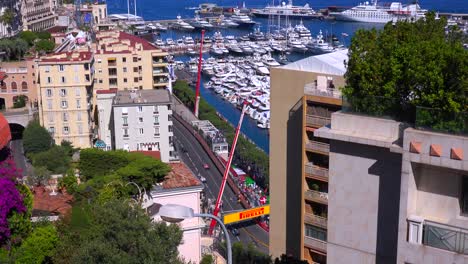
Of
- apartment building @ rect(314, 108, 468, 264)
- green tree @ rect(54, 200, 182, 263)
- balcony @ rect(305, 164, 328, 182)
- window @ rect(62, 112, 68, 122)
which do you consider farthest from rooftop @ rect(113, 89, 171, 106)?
apartment building @ rect(314, 108, 468, 264)

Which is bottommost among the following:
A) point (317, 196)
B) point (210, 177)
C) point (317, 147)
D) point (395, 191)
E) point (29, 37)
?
point (210, 177)

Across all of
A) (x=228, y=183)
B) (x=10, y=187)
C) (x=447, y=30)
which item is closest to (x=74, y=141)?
(x=228, y=183)

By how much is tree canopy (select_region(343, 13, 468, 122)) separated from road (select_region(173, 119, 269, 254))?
12.7m

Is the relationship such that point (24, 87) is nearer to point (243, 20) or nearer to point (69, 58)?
point (69, 58)

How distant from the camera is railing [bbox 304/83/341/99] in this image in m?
10.3

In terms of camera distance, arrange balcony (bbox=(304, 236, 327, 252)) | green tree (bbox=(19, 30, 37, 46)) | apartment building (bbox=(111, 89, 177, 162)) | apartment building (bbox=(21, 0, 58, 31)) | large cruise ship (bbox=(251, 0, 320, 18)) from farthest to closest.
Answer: large cruise ship (bbox=(251, 0, 320, 18)), apartment building (bbox=(21, 0, 58, 31)), green tree (bbox=(19, 30, 37, 46)), apartment building (bbox=(111, 89, 177, 162)), balcony (bbox=(304, 236, 327, 252))

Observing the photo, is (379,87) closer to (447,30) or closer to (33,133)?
(447,30)

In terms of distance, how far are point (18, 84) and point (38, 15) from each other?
2398 cm

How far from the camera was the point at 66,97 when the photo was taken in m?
25.0

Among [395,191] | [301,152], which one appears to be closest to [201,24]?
[301,152]

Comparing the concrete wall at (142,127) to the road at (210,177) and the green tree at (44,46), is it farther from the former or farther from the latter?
the green tree at (44,46)

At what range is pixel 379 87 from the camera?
424cm

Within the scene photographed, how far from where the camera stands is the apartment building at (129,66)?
93.9ft

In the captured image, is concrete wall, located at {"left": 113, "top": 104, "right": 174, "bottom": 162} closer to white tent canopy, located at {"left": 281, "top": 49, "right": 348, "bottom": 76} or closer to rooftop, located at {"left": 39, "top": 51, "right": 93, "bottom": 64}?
rooftop, located at {"left": 39, "top": 51, "right": 93, "bottom": 64}
